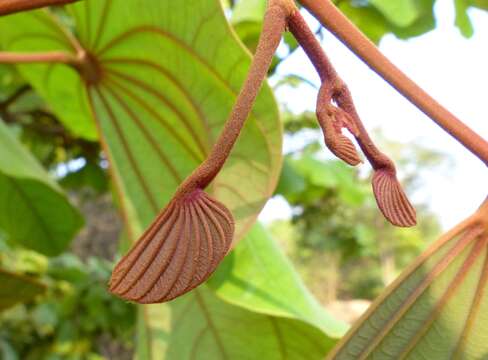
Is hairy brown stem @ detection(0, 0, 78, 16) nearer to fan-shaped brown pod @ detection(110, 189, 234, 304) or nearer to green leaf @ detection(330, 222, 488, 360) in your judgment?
fan-shaped brown pod @ detection(110, 189, 234, 304)

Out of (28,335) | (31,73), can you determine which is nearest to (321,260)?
(28,335)

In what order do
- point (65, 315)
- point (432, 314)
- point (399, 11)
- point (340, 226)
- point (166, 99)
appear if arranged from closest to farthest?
point (432, 314) → point (166, 99) → point (399, 11) → point (65, 315) → point (340, 226)

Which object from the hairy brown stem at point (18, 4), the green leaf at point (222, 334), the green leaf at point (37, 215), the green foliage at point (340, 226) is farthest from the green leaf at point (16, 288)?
the hairy brown stem at point (18, 4)

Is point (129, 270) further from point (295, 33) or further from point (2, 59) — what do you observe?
point (2, 59)

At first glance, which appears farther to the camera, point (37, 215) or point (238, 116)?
point (37, 215)

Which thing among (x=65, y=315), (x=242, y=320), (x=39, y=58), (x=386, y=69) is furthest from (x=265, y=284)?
(x=65, y=315)

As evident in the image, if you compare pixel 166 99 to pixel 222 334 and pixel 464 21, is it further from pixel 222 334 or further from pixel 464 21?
pixel 464 21

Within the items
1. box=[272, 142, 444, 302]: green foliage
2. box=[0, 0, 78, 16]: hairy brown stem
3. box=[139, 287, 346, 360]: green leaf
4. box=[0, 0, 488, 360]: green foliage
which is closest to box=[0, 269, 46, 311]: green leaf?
box=[0, 0, 488, 360]: green foliage
